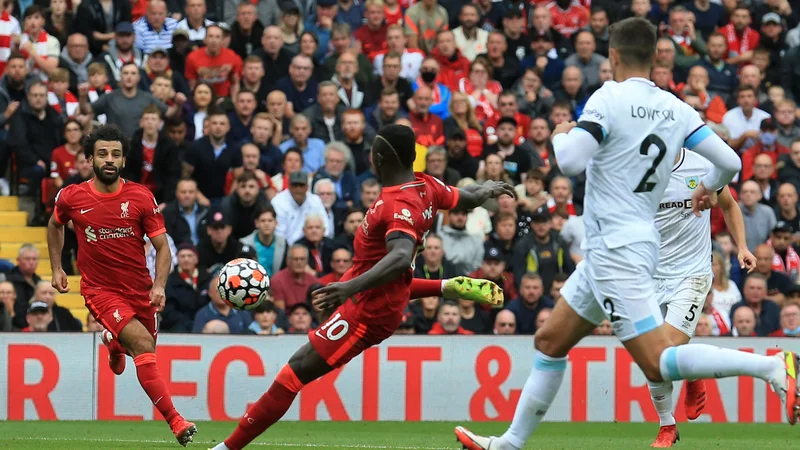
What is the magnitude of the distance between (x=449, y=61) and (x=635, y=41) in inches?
507

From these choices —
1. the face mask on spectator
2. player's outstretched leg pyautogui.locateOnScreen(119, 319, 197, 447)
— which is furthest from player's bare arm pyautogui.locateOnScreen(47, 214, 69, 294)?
the face mask on spectator

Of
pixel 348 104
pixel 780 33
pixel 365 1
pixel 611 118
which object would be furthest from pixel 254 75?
pixel 611 118

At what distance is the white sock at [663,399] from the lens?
11133 mm

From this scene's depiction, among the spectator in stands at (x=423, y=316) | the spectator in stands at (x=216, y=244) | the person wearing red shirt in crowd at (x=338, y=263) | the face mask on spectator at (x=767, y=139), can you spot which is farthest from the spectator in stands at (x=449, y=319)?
the face mask on spectator at (x=767, y=139)

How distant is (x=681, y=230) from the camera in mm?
11266

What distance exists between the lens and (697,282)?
37.0ft

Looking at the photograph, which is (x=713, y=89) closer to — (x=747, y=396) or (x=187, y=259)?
(x=747, y=396)

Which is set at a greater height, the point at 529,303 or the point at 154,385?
the point at 154,385

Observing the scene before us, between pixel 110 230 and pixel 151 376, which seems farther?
pixel 110 230

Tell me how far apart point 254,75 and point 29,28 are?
10.3ft

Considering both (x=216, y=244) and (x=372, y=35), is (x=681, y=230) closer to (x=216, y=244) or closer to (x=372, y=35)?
Answer: (x=216, y=244)

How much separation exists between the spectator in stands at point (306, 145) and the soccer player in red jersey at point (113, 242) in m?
6.98

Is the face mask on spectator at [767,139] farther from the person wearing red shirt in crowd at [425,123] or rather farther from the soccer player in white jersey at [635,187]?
the soccer player in white jersey at [635,187]

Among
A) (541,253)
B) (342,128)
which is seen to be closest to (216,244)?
(342,128)
